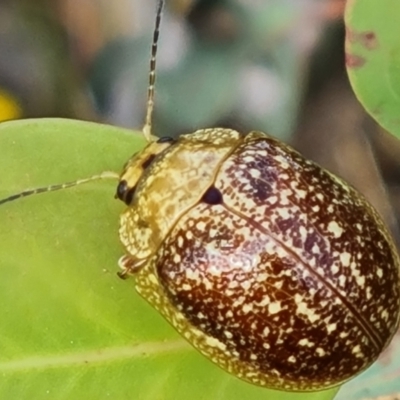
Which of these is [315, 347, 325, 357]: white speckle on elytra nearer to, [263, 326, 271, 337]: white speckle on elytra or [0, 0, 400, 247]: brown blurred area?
[263, 326, 271, 337]: white speckle on elytra

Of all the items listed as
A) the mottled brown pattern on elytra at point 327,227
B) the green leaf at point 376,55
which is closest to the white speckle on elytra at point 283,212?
the mottled brown pattern on elytra at point 327,227

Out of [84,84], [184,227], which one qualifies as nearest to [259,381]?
[184,227]

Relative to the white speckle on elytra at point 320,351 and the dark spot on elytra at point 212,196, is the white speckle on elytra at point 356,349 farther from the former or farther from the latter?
the dark spot on elytra at point 212,196

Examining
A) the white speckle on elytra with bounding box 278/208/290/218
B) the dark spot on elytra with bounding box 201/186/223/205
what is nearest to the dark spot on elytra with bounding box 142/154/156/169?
the dark spot on elytra with bounding box 201/186/223/205

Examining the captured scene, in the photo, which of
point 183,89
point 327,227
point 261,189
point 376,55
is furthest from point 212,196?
point 183,89

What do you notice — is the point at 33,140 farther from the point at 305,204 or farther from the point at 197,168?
the point at 305,204
